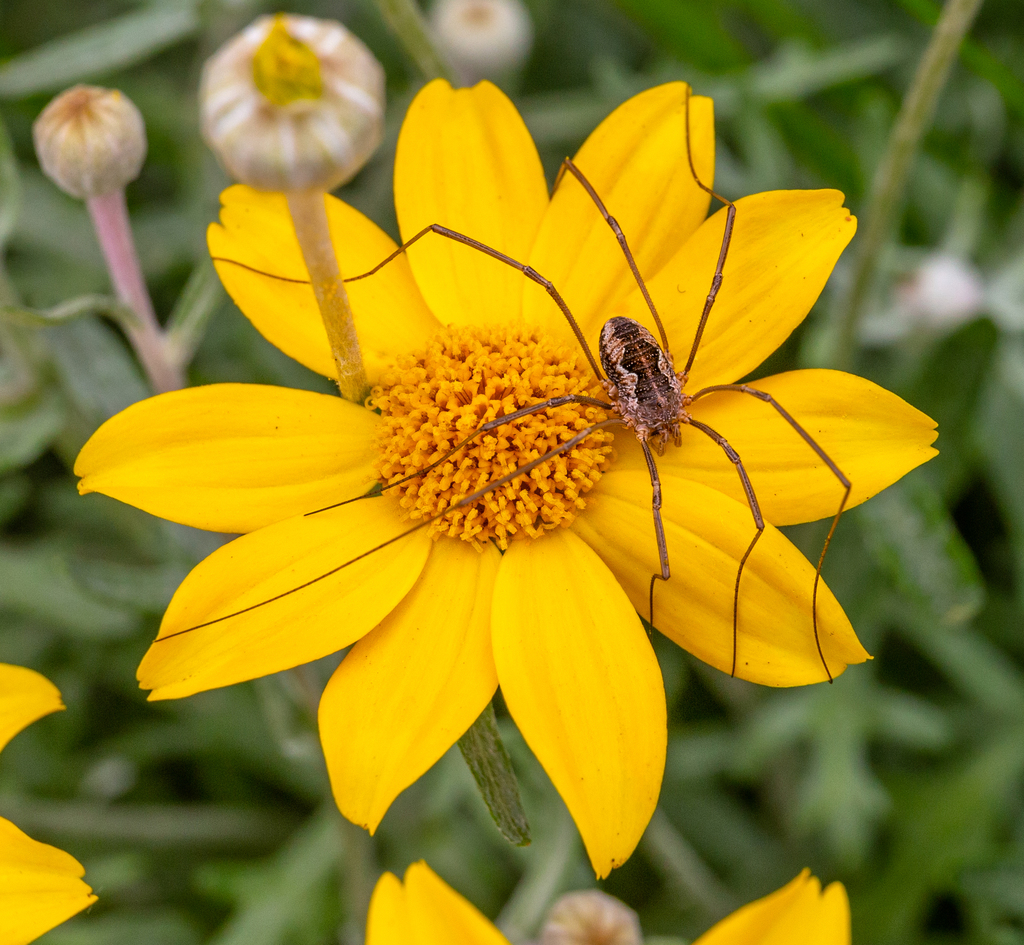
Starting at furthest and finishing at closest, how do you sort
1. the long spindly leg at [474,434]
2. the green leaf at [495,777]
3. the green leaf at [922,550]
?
the green leaf at [922,550] → the long spindly leg at [474,434] → the green leaf at [495,777]

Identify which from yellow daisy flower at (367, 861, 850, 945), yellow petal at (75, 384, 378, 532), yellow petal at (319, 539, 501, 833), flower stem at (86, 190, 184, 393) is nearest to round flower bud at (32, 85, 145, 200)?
flower stem at (86, 190, 184, 393)

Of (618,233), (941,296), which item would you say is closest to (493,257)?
(618,233)

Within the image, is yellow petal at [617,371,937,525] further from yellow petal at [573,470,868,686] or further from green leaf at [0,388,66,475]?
green leaf at [0,388,66,475]

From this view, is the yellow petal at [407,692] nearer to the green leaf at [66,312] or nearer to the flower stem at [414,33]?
the green leaf at [66,312]

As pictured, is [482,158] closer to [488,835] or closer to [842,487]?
[842,487]

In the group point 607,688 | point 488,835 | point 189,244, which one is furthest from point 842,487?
point 189,244

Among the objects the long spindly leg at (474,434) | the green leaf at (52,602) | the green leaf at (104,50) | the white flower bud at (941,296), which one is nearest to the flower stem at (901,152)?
the white flower bud at (941,296)
